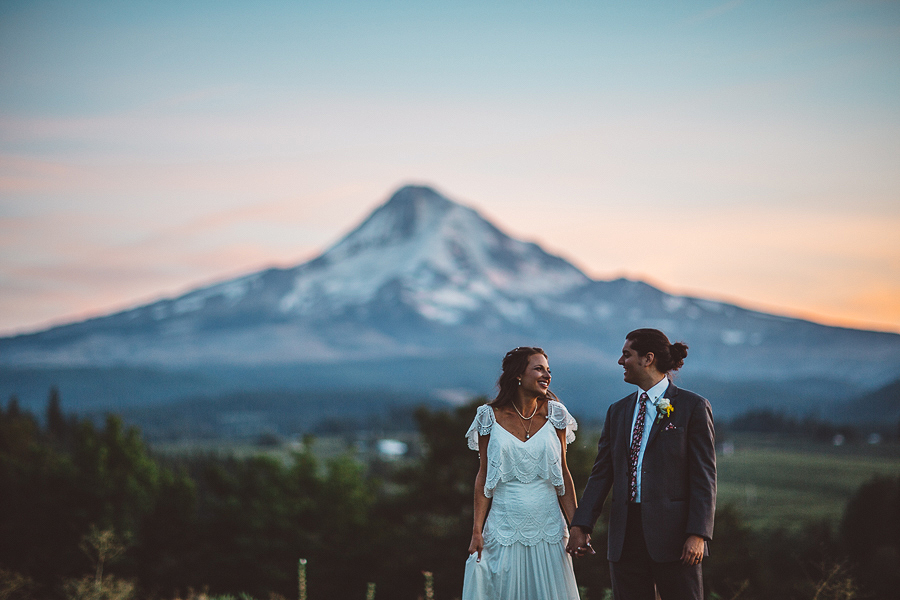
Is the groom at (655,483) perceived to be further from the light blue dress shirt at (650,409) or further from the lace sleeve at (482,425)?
the lace sleeve at (482,425)

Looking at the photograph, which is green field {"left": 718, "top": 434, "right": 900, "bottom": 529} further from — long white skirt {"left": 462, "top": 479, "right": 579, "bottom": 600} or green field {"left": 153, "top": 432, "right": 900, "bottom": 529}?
long white skirt {"left": 462, "top": 479, "right": 579, "bottom": 600}

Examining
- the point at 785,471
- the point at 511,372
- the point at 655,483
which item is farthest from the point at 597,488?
the point at 785,471

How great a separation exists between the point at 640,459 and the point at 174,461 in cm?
9985

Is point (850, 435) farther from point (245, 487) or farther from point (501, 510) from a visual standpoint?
point (501, 510)

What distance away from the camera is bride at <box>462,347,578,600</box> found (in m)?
5.61

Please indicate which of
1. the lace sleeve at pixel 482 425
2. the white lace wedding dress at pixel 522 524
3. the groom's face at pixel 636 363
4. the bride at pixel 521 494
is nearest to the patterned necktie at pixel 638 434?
the groom's face at pixel 636 363

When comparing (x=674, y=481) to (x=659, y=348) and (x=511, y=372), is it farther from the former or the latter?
(x=511, y=372)

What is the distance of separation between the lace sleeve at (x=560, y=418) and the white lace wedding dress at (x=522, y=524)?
0.01m

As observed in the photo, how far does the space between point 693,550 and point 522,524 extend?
1.21 meters

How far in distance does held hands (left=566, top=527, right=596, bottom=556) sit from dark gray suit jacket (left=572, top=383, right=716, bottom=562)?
0.36 feet

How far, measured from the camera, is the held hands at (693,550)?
4.86 meters

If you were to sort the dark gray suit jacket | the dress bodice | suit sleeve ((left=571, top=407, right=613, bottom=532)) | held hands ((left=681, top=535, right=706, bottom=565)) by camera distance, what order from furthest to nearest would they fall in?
1. the dress bodice
2. suit sleeve ((left=571, top=407, right=613, bottom=532))
3. the dark gray suit jacket
4. held hands ((left=681, top=535, right=706, bottom=565))

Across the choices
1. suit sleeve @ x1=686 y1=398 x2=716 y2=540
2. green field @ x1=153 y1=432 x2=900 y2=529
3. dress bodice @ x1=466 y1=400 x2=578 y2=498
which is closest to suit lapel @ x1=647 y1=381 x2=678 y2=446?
suit sleeve @ x1=686 y1=398 x2=716 y2=540

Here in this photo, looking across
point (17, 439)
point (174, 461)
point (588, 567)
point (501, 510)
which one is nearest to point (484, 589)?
point (501, 510)
